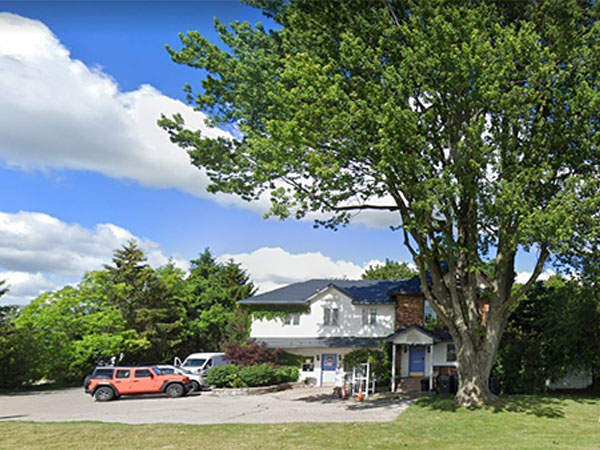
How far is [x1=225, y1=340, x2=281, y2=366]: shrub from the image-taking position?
27.5 meters

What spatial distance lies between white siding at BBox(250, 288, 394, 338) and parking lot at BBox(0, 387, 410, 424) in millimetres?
7774

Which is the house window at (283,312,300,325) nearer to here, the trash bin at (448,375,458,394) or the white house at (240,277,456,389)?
the white house at (240,277,456,389)

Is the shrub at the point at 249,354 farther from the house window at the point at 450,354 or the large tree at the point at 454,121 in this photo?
the large tree at the point at 454,121

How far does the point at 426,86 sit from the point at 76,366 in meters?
27.5

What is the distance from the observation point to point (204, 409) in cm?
1906

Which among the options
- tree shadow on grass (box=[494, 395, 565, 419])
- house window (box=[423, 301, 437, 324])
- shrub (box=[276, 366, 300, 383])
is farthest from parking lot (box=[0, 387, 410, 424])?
house window (box=[423, 301, 437, 324])

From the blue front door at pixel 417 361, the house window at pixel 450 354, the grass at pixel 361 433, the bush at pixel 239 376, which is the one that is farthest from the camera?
the blue front door at pixel 417 361

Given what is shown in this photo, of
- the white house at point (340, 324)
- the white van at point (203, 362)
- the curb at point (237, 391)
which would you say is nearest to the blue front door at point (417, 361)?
the white house at point (340, 324)

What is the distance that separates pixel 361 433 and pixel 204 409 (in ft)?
25.9

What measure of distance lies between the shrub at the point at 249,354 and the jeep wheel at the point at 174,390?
13.7 ft

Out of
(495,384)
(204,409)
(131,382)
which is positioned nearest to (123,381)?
(131,382)

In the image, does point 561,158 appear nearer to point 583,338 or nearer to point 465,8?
point 465,8

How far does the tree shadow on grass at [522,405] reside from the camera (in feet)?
55.0

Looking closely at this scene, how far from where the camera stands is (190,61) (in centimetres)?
2020
